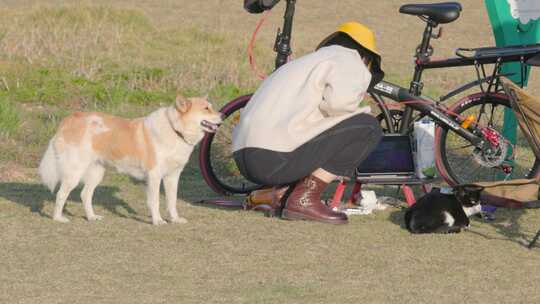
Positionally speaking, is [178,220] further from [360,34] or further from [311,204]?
[360,34]

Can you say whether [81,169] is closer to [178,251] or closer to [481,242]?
[178,251]

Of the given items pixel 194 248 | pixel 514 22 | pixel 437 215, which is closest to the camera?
pixel 194 248

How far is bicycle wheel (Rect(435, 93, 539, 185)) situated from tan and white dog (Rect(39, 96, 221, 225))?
73.1 inches

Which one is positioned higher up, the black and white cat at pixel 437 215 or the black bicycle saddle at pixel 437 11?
the black bicycle saddle at pixel 437 11

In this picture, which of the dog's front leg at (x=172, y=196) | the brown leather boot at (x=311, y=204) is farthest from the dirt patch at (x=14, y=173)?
the brown leather boot at (x=311, y=204)

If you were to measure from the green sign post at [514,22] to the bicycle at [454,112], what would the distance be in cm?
62

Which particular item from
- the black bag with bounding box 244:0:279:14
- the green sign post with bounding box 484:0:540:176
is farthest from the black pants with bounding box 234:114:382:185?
the green sign post with bounding box 484:0:540:176

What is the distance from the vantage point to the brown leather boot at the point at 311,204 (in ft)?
22.9

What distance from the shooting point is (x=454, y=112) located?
7.75 metres

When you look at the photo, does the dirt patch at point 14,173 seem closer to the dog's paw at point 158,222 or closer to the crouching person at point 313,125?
the dog's paw at point 158,222

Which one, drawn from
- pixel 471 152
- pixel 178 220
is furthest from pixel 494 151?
pixel 178 220

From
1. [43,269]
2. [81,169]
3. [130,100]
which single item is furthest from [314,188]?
[130,100]

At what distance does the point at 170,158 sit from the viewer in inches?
270

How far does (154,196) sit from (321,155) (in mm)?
1105
